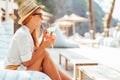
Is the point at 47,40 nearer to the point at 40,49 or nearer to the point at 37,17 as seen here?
the point at 40,49

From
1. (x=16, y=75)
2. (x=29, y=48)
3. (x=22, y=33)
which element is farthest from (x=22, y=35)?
(x=16, y=75)

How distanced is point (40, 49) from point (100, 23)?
26.0 metres

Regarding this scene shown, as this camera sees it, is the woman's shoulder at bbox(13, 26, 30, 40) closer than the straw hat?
Yes

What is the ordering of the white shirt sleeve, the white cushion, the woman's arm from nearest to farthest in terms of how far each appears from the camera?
the white cushion → the white shirt sleeve → the woman's arm

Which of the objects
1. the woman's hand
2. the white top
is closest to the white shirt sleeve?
the white top

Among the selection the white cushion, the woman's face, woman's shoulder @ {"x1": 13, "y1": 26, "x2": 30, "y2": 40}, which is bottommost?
the white cushion

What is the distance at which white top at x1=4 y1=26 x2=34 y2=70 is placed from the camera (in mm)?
2463

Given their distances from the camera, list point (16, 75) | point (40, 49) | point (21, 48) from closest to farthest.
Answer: point (16, 75) < point (21, 48) < point (40, 49)

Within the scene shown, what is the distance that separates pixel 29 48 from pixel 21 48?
65 millimetres

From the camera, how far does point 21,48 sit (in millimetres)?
2461

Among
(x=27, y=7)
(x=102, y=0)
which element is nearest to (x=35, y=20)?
(x=27, y=7)

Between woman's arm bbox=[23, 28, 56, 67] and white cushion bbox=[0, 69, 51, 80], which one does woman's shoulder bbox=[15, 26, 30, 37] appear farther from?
white cushion bbox=[0, 69, 51, 80]

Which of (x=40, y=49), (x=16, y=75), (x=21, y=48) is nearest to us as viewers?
(x=16, y=75)

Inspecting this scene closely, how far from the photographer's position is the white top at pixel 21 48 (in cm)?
246
